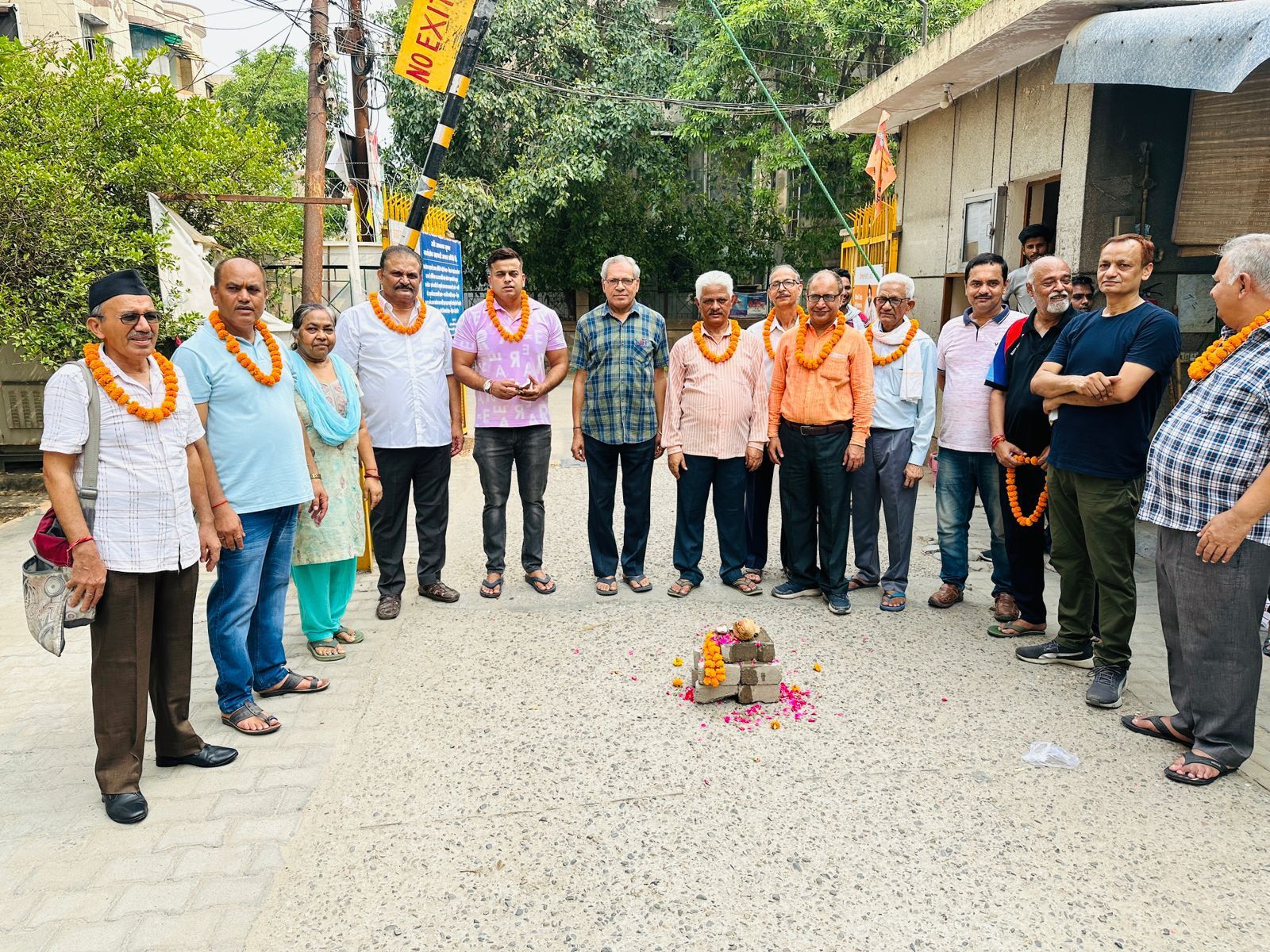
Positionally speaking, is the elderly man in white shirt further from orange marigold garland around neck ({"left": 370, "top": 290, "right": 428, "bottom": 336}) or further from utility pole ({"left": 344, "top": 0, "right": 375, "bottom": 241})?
utility pole ({"left": 344, "top": 0, "right": 375, "bottom": 241})

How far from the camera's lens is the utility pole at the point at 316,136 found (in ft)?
32.2

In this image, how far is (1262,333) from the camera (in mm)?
3127

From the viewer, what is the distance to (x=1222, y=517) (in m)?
3.14

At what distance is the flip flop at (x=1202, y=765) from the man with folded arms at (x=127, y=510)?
3.71 meters

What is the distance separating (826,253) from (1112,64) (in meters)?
17.2

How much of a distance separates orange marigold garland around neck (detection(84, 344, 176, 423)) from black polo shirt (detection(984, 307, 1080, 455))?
3.82 m

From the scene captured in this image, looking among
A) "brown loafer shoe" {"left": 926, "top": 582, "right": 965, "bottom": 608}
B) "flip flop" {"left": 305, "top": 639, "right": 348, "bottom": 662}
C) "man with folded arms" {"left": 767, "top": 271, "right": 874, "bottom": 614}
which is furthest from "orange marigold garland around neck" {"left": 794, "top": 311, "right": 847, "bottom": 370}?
"flip flop" {"left": 305, "top": 639, "right": 348, "bottom": 662}

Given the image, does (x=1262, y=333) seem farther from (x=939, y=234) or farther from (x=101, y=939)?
(x=939, y=234)

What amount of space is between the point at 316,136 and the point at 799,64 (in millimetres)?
11693

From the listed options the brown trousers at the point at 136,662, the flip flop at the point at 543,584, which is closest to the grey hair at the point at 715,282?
the flip flop at the point at 543,584

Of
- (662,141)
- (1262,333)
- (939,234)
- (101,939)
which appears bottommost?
(101,939)

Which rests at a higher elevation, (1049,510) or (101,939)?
(1049,510)

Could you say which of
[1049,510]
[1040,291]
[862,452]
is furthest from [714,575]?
[1040,291]

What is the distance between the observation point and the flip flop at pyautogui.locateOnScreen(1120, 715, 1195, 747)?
3553 mm
